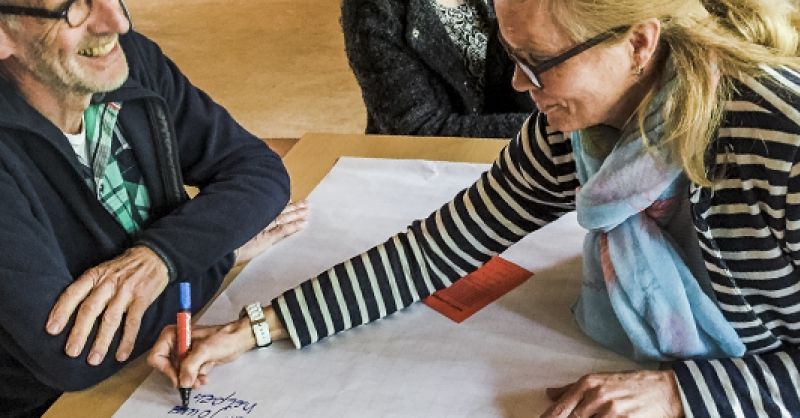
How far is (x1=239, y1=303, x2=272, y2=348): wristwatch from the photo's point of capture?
1042 millimetres

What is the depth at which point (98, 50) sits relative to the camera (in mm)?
1105

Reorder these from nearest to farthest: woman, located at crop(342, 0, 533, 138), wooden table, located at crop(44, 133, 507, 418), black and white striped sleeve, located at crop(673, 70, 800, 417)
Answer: black and white striped sleeve, located at crop(673, 70, 800, 417) < wooden table, located at crop(44, 133, 507, 418) < woman, located at crop(342, 0, 533, 138)

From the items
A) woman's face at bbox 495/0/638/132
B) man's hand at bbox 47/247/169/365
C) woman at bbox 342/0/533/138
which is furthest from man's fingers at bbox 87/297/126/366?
woman at bbox 342/0/533/138

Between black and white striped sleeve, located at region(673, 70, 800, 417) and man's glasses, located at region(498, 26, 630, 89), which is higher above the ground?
man's glasses, located at region(498, 26, 630, 89)

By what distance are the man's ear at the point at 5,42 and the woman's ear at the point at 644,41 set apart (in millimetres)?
765

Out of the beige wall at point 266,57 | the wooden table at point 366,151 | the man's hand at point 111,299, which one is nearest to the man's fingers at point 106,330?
the man's hand at point 111,299

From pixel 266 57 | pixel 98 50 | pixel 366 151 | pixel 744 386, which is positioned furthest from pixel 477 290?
pixel 266 57

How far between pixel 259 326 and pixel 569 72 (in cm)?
50

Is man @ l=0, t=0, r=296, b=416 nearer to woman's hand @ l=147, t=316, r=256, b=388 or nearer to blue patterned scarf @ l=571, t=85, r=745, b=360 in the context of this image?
woman's hand @ l=147, t=316, r=256, b=388

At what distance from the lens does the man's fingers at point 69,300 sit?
38.3 inches

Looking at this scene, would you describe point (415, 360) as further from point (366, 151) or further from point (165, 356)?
point (366, 151)

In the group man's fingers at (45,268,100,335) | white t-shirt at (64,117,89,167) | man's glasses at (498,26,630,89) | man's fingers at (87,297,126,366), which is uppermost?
man's glasses at (498,26,630,89)

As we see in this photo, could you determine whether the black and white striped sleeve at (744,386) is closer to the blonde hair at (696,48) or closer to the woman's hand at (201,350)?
the blonde hair at (696,48)

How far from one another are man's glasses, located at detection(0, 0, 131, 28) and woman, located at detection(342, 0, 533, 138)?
688 millimetres
